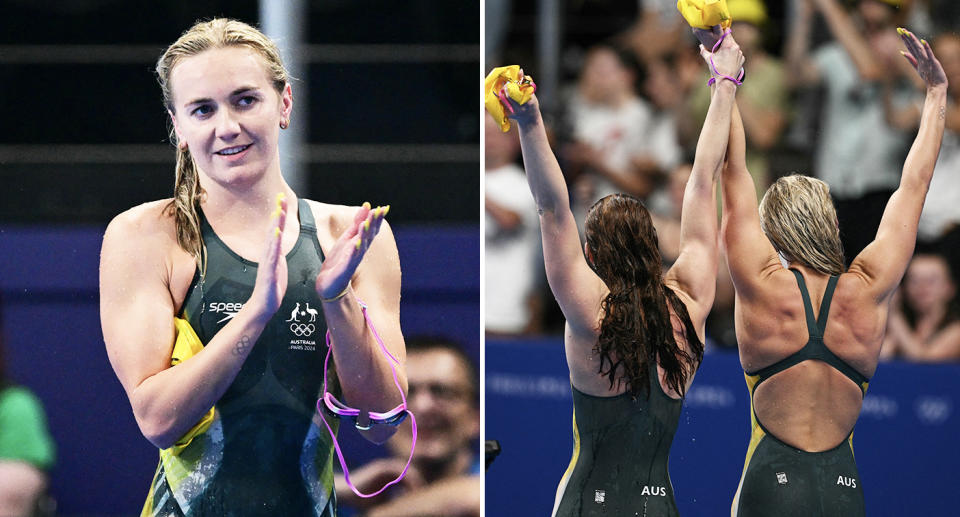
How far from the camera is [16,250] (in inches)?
125

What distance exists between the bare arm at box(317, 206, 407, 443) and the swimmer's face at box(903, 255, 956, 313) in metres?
1.70

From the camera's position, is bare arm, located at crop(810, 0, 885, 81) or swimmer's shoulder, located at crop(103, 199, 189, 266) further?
bare arm, located at crop(810, 0, 885, 81)

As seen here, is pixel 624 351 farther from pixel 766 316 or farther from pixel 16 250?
pixel 16 250

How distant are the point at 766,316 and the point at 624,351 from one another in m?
0.42

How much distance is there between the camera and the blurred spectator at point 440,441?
324 centimetres

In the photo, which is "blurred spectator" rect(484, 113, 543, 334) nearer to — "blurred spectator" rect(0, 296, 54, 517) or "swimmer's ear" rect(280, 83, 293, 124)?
"swimmer's ear" rect(280, 83, 293, 124)

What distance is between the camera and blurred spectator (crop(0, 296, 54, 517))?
3180 millimetres

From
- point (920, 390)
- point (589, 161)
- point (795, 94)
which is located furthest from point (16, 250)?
point (920, 390)

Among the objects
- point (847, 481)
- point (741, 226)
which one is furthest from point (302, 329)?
point (847, 481)

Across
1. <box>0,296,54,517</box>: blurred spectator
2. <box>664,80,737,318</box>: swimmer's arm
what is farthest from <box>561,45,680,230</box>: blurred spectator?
<box>0,296,54,517</box>: blurred spectator

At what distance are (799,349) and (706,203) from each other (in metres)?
0.47

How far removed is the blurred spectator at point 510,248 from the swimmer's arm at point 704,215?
47 centimetres

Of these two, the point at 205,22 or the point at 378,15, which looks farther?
the point at 378,15

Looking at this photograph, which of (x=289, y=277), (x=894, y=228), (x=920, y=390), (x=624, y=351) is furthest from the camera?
(x=920, y=390)
